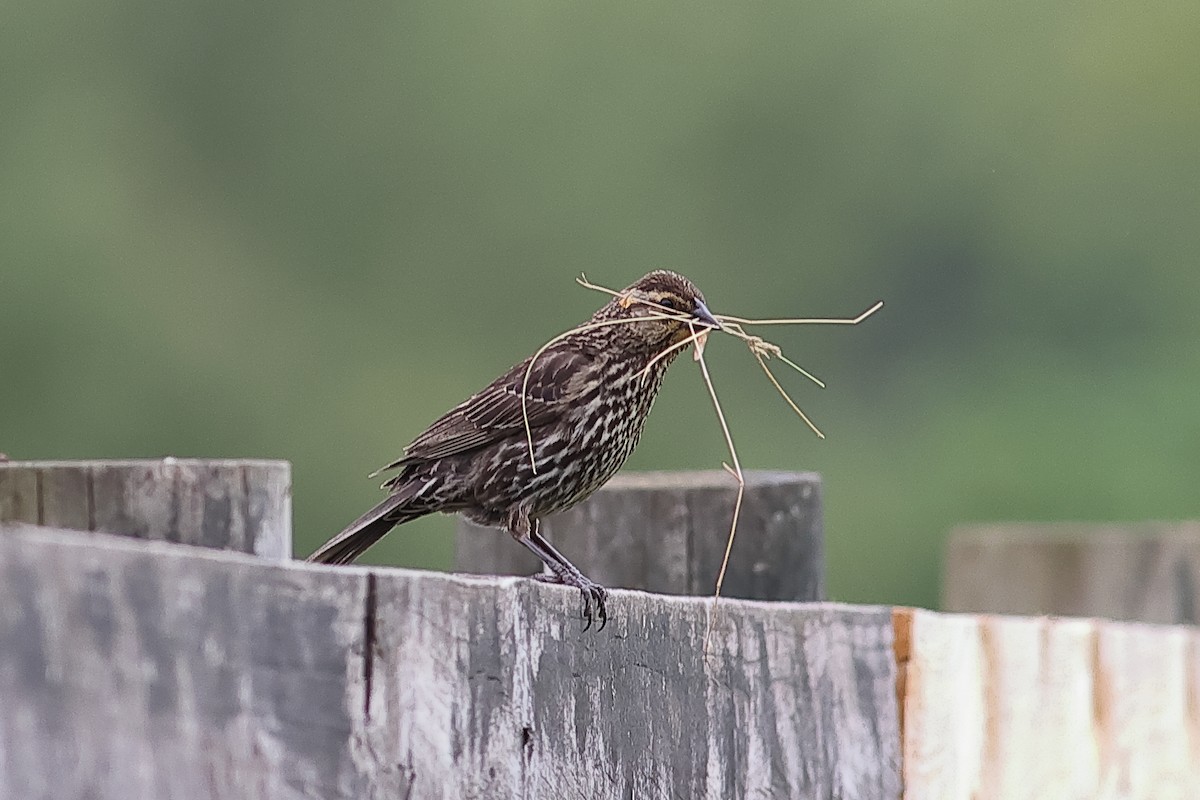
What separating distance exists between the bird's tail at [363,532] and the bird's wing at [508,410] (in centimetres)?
12

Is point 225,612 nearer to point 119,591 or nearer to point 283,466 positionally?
point 119,591

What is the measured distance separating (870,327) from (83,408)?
23.4ft

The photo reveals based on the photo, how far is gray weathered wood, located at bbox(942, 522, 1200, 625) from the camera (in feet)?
18.7

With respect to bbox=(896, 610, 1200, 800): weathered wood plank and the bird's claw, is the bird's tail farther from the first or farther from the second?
bbox=(896, 610, 1200, 800): weathered wood plank

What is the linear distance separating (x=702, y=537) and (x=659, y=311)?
0.59 meters

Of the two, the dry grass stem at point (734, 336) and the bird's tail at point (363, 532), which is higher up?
the dry grass stem at point (734, 336)

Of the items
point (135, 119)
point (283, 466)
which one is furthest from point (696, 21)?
point (283, 466)

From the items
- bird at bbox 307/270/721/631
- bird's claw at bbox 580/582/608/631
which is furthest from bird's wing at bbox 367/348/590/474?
bird's claw at bbox 580/582/608/631

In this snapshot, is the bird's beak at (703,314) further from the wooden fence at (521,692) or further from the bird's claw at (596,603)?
the wooden fence at (521,692)

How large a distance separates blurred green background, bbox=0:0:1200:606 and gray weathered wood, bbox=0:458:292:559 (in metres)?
11.3

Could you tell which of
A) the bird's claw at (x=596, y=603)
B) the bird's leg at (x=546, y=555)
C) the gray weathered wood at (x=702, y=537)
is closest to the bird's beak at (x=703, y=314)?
the gray weathered wood at (x=702, y=537)

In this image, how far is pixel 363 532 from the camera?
4.23 m

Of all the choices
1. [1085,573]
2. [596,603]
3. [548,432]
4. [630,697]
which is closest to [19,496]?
[596,603]

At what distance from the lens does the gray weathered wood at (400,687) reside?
164 centimetres
